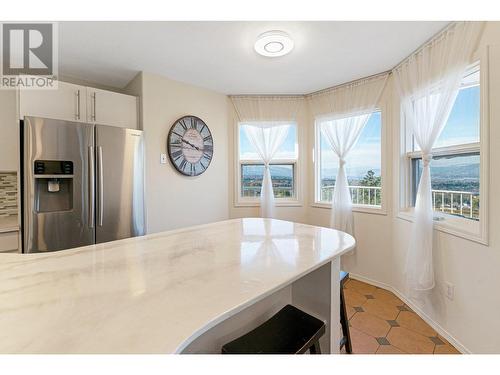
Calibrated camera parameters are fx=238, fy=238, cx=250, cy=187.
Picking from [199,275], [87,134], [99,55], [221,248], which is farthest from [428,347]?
[99,55]

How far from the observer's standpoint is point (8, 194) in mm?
2250

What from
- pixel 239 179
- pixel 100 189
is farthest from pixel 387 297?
pixel 100 189

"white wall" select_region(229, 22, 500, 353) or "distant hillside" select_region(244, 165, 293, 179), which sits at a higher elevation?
"distant hillside" select_region(244, 165, 293, 179)

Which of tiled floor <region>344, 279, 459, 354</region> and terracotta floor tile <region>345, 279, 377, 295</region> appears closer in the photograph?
tiled floor <region>344, 279, 459, 354</region>

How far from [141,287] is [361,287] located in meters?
2.62

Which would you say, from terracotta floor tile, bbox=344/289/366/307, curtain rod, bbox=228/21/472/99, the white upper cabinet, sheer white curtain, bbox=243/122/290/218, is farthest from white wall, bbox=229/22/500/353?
the white upper cabinet

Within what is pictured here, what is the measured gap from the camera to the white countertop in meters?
1.86

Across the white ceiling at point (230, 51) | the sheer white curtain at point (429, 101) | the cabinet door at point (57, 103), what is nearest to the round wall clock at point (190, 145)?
the white ceiling at point (230, 51)

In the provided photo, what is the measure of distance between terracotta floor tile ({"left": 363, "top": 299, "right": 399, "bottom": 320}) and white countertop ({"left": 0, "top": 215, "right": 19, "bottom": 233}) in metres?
3.07

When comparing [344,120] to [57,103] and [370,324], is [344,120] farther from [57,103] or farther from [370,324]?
[57,103]

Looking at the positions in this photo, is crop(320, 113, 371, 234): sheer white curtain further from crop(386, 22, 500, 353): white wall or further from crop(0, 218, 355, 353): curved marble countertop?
crop(0, 218, 355, 353): curved marble countertop

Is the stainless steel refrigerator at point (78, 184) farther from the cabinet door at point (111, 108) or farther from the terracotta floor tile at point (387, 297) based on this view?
the terracotta floor tile at point (387, 297)

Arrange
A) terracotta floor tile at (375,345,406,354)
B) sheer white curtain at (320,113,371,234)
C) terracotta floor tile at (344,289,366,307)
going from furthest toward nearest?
sheer white curtain at (320,113,371,234) < terracotta floor tile at (344,289,366,307) < terracotta floor tile at (375,345,406,354)
